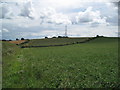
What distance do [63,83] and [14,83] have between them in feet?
14.7

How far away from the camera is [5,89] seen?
15727mm

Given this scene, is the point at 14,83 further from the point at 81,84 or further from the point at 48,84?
the point at 81,84

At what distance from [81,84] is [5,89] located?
626 centimetres

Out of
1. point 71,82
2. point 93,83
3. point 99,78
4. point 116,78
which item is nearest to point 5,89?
point 71,82

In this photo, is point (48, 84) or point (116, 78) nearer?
point (48, 84)

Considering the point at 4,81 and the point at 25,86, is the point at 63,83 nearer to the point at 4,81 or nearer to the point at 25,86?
the point at 25,86

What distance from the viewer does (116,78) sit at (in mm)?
18953

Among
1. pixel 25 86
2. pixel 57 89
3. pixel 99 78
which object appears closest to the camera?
pixel 57 89

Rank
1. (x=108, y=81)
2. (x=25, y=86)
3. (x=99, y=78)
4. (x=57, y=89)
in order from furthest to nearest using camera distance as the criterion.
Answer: (x=99, y=78) < (x=108, y=81) < (x=25, y=86) < (x=57, y=89)

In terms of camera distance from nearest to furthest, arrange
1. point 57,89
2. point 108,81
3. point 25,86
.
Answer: point 57,89 < point 25,86 < point 108,81

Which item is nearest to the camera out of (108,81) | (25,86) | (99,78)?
(25,86)

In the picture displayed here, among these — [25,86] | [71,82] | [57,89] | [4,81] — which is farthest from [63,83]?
[4,81]

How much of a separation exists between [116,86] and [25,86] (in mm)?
7534

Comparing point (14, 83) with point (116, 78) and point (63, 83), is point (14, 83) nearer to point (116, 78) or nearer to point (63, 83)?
point (63, 83)
